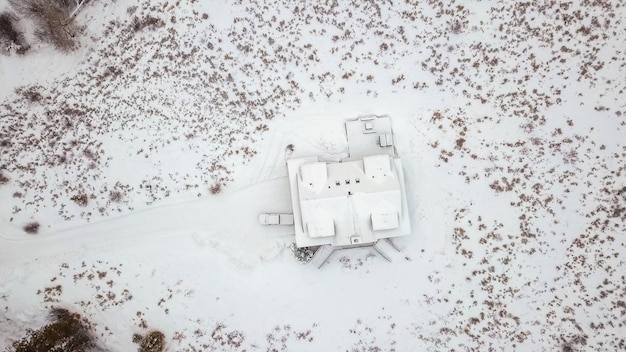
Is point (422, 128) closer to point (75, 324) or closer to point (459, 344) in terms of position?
point (459, 344)

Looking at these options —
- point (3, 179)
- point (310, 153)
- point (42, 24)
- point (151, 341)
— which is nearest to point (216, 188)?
point (310, 153)

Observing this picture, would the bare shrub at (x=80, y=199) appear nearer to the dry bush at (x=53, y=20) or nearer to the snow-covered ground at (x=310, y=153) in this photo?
the snow-covered ground at (x=310, y=153)

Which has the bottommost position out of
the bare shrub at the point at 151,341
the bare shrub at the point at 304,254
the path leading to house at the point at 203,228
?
the bare shrub at the point at 151,341

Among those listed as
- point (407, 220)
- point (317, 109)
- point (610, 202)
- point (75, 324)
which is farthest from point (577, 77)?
point (75, 324)

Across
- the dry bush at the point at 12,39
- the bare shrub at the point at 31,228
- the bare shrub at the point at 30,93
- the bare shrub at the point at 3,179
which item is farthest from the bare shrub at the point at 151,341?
the dry bush at the point at 12,39

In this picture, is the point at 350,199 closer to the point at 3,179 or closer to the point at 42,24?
the point at 3,179

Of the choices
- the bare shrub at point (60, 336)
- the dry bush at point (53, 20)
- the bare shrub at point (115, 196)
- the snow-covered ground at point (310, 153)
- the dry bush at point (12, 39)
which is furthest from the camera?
the bare shrub at point (115, 196)
